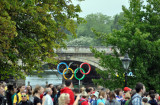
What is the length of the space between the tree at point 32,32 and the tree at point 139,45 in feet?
18.7

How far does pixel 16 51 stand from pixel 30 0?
3856 mm

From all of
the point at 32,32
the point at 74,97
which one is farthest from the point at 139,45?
the point at 74,97

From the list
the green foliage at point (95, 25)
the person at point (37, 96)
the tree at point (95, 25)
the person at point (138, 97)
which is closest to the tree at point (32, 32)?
the person at point (37, 96)

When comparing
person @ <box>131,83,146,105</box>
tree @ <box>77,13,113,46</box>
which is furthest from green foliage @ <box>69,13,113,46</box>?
person @ <box>131,83,146,105</box>

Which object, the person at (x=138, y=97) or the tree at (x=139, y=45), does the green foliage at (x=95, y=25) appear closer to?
the tree at (x=139, y=45)

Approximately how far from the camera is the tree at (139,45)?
76.9 ft

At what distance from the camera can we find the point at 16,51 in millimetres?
18062

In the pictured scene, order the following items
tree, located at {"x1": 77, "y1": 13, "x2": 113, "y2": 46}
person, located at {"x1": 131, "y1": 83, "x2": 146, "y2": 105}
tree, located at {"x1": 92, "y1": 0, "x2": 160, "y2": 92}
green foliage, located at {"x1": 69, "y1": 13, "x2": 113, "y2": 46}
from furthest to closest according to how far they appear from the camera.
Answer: tree, located at {"x1": 77, "y1": 13, "x2": 113, "y2": 46}, green foliage, located at {"x1": 69, "y1": 13, "x2": 113, "y2": 46}, tree, located at {"x1": 92, "y1": 0, "x2": 160, "y2": 92}, person, located at {"x1": 131, "y1": 83, "x2": 146, "y2": 105}

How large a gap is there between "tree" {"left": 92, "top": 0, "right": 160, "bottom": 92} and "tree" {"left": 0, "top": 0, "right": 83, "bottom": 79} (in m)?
5.69

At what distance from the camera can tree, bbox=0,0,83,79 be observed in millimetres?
17359

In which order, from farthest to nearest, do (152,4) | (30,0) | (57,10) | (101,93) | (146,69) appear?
(152,4), (146,69), (57,10), (30,0), (101,93)

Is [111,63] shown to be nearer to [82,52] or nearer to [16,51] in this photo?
[16,51]

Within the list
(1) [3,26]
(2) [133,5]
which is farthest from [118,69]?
(1) [3,26]

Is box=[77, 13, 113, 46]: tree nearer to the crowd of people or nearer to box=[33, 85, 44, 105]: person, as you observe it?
the crowd of people
